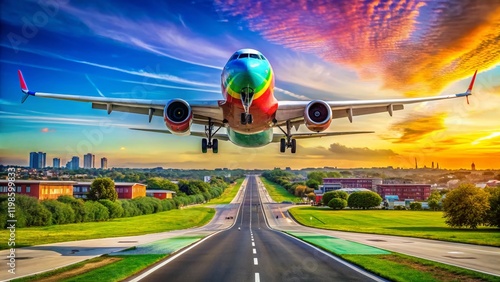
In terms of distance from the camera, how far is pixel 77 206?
78688 mm

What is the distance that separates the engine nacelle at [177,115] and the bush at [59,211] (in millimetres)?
48605

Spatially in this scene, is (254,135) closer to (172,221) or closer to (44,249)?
(44,249)

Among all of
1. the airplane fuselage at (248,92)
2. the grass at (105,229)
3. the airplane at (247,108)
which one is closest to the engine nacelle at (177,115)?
the airplane at (247,108)

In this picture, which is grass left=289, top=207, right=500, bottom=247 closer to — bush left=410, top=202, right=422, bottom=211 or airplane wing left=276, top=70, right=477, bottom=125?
airplane wing left=276, top=70, right=477, bottom=125

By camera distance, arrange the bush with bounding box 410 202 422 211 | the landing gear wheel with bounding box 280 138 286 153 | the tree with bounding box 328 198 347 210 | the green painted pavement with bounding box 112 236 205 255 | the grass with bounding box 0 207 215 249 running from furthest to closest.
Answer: the bush with bounding box 410 202 422 211 < the tree with bounding box 328 198 347 210 < the grass with bounding box 0 207 215 249 < the landing gear wheel with bounding box 280 138 286 153 < the green painted pavement with bounding box 112 236 205 255

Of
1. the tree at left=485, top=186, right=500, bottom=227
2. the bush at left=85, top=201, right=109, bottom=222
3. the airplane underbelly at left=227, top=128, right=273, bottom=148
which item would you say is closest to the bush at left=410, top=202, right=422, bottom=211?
the tree at left=485, top=186, right=500, bottom=227

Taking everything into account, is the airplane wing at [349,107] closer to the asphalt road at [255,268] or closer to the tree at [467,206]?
the asphalt road at [255,268]

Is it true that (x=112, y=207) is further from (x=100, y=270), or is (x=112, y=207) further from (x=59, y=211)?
(x=100, y=270)

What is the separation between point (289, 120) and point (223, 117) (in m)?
5.06

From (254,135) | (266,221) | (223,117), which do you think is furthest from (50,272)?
(266,221)

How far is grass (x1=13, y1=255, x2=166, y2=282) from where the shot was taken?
20688 millimetres

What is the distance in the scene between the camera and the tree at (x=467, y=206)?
76.5 meters

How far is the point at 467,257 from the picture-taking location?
3138 cm

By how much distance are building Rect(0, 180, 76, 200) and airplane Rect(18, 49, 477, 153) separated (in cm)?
4112
